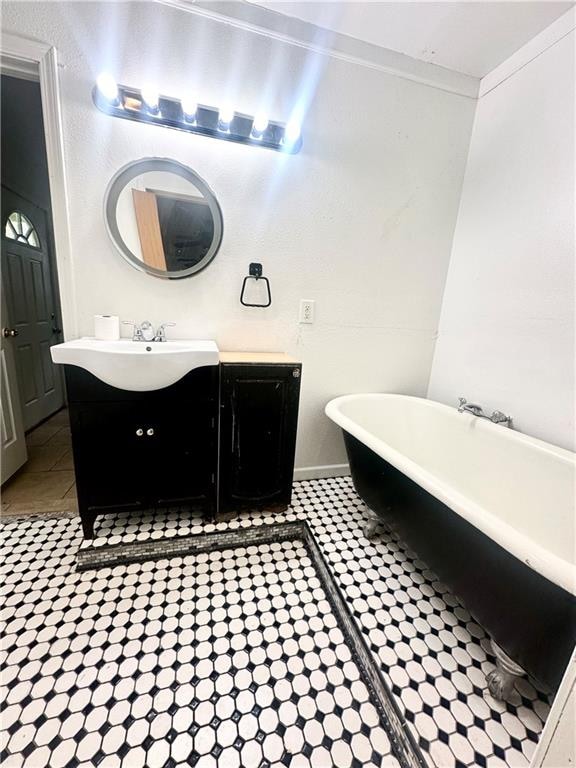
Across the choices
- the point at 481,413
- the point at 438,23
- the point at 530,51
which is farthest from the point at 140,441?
the point at 530,51

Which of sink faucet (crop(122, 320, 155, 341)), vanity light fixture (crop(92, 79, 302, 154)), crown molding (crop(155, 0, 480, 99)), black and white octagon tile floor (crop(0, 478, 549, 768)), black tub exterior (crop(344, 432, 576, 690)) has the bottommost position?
black and white octagon tile floor (crop(0, 478, 549, 768))

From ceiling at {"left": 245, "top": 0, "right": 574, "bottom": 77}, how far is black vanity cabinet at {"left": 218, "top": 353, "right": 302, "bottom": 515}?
5.14 feet

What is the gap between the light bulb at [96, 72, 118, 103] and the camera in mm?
1248

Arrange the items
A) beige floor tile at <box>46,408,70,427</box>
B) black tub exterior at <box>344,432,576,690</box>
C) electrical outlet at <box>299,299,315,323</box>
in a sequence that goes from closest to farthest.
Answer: black tub exterior at <box>344,432,576,690</box> → electrical outlet at <box>299,299,315,323</box> → beige floor tile at <box>46,408,70,427</box>

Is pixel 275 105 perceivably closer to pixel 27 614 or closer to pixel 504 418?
pixel 504 418

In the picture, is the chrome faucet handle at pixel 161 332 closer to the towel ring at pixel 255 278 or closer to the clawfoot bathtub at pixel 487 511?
the towel ring at pixel 255 278

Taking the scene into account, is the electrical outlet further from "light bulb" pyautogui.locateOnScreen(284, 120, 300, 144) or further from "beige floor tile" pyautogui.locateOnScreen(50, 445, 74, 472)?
"beige floor tile" pyautogui.locateOnScreen(50, 445, 74, 472)

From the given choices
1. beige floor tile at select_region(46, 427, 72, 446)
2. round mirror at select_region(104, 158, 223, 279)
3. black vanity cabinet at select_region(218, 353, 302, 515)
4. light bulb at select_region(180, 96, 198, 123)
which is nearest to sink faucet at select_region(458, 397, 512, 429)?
black vanity cabinet at select_region(218, 353, 302, 515)

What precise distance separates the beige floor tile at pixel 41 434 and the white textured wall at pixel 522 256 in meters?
2.92

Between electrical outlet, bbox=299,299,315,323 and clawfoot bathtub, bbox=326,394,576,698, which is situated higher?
electrical outlet, bbox=299,299,315,323

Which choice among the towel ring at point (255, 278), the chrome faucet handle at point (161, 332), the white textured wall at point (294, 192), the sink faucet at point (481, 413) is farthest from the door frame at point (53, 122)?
the sink faucet at point (481, 413)

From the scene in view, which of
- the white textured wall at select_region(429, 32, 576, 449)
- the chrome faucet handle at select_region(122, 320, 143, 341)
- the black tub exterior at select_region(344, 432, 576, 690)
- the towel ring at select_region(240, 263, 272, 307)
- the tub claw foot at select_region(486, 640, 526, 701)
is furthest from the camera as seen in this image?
the towel ring at select_region(240, 263, 272, 307)

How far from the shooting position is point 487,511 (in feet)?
3.14

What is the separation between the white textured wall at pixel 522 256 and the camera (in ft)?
4.51
